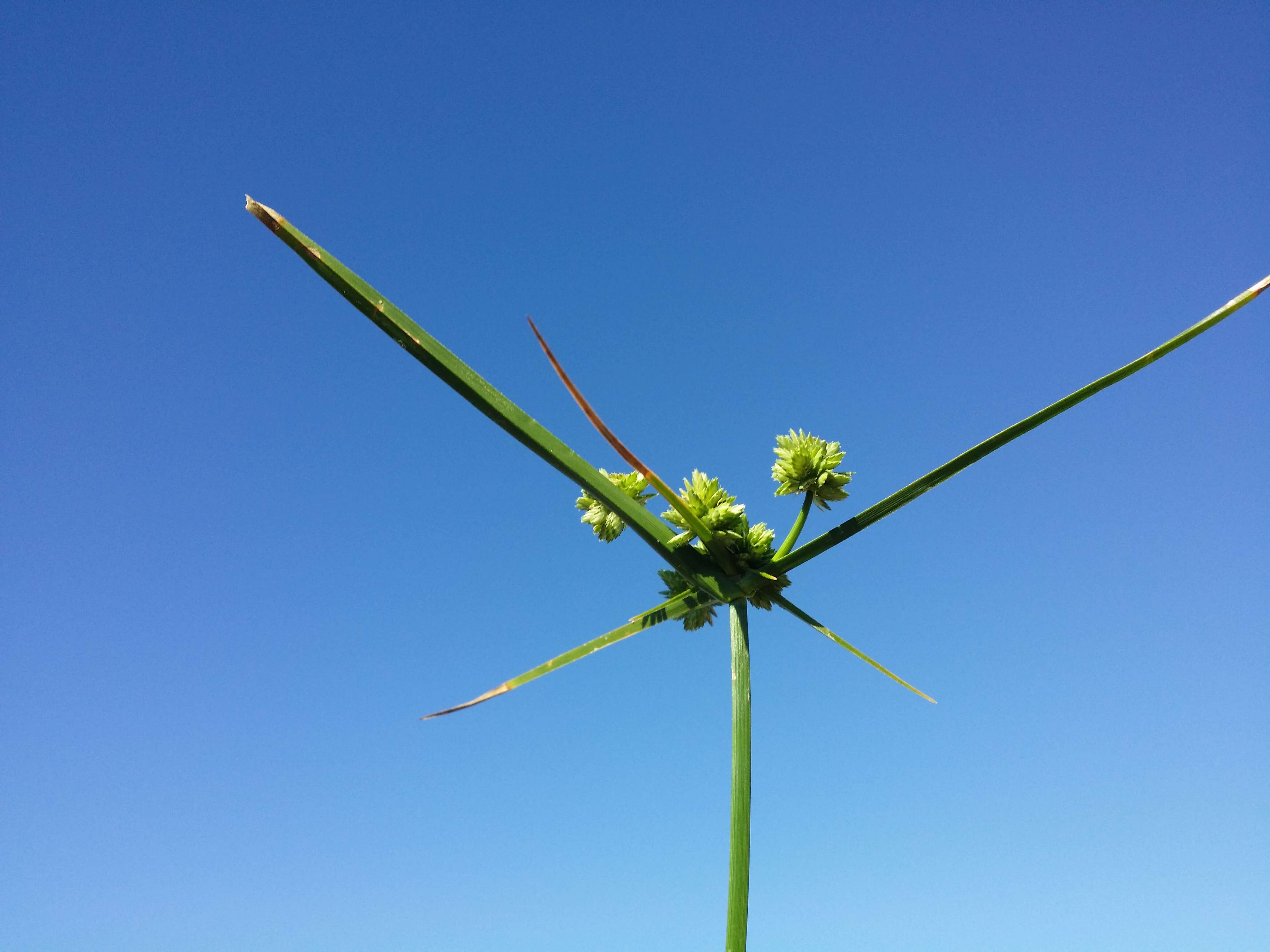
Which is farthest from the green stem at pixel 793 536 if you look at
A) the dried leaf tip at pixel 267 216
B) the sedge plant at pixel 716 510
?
the dried leaf tip at pixel 267 216

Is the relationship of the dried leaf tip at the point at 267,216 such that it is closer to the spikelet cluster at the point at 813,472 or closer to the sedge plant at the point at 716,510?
the sedge plant at the point at 716,510

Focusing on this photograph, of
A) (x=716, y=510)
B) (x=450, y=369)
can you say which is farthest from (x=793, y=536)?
(x=450, y=369)

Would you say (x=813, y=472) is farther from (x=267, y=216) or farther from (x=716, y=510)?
(x=267, y=216)

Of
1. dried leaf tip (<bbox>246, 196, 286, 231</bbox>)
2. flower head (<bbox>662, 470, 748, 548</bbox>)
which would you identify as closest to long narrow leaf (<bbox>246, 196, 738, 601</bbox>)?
dried leaf tip (<bbox>246, 196, 286, 231</bbox>)

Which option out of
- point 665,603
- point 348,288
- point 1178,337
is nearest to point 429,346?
point 348,288

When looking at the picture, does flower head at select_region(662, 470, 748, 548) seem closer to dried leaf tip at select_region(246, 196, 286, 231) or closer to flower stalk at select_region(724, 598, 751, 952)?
flower stalk at select_region(724, 598, 751, 952)

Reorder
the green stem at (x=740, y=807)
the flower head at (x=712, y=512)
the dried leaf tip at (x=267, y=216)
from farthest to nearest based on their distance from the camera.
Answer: the flower head at (x=712, y=512)
the green stem at (x=740, y=807)
the dried leaf tip at (x=267, y=216)

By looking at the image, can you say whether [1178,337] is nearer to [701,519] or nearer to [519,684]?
[701,519]

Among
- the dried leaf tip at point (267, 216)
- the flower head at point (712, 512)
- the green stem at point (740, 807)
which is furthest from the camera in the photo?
the flower head at point (712, 512)
